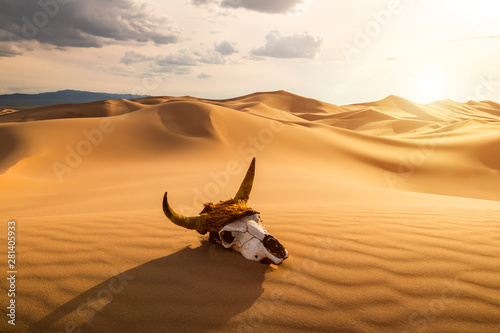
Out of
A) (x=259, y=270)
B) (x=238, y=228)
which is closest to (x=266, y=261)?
(x=259, y=270)

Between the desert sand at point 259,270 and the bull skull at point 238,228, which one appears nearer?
the desert sand at point 259,270

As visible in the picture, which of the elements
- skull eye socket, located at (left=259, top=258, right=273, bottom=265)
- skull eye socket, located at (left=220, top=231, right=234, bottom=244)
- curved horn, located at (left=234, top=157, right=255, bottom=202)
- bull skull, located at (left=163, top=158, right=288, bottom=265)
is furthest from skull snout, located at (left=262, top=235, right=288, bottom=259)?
Result: curved horn, located at (left=234, top=157, right=255, bottom=202)

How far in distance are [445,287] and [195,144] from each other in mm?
12620

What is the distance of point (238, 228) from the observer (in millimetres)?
2479

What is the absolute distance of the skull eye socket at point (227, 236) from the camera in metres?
2.58

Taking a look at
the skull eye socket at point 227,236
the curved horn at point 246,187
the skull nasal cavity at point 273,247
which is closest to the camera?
the skull nasal cavity at point 273,247

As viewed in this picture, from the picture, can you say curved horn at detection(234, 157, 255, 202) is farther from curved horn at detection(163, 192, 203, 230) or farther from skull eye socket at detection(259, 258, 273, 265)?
skull eye socket at detection(259, 258, 273, 265)

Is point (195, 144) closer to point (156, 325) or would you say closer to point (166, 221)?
point (166, 221)

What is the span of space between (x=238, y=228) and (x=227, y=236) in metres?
0.19

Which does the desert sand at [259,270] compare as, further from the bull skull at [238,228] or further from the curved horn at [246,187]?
the curved horn at [246,187]

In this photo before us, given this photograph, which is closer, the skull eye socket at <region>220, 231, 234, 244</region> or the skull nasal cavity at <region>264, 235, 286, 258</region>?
the skull nasal cavity at <region>264, 235, 286, 258</region>

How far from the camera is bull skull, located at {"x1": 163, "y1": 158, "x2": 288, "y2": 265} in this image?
2.35 meters

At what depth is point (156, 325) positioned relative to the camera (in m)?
1.81

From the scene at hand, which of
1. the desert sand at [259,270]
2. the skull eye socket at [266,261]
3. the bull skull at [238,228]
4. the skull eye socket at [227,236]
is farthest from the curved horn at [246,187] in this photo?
the skull eye socket at [266,261]
